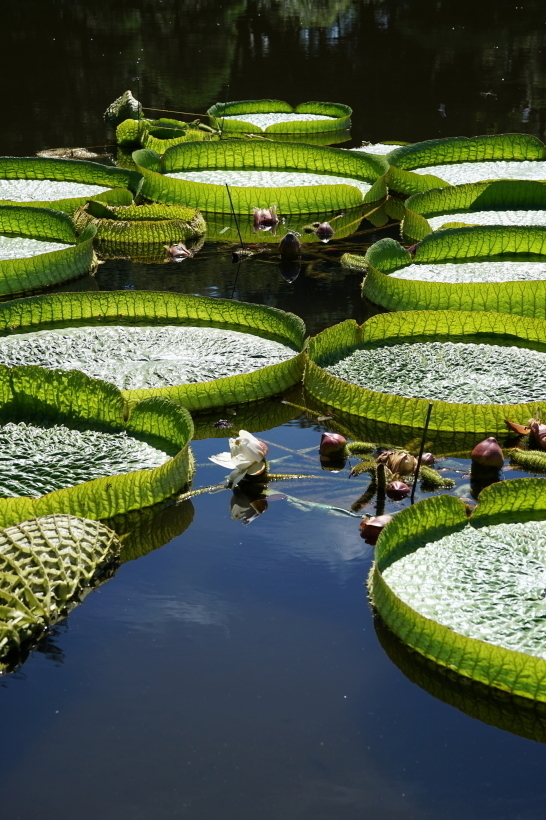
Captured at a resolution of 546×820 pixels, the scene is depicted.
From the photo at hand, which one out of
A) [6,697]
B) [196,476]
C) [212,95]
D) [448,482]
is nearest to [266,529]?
[196,476]

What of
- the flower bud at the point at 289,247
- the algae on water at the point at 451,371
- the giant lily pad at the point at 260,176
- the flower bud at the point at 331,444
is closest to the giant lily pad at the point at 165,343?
the algae on water at the point at 451,371

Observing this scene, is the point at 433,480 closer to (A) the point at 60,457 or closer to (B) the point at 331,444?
(B) the point at 331,444

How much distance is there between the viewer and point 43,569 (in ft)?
7.18

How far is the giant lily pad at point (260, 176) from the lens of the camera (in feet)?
17.9

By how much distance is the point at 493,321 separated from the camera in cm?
363

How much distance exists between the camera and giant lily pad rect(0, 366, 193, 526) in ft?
8.13

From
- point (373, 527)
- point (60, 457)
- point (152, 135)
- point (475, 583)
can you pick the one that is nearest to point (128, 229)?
point (152, 135)

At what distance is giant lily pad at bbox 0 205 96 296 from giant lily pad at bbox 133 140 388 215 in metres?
0.89

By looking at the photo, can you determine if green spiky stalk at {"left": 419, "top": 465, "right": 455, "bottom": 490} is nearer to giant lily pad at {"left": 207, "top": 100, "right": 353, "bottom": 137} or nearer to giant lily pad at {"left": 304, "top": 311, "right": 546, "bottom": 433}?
giant lily pad at {"left": 304, "top": 311, "right": 546, "bottom": 433}

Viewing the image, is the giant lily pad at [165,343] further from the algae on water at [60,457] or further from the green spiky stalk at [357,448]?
the green spiky stalk at [357,448]

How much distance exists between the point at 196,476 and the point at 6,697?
3.23ft

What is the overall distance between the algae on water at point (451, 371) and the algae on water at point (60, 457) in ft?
2.78

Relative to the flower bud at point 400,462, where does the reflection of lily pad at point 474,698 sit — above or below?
below

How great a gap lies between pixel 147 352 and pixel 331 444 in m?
0.85
